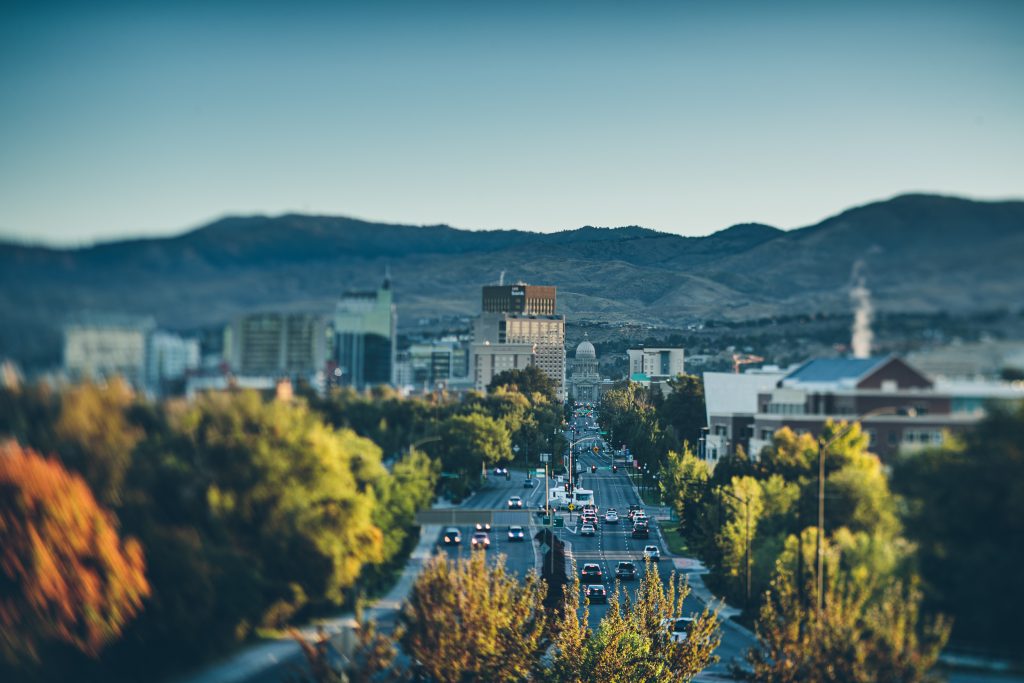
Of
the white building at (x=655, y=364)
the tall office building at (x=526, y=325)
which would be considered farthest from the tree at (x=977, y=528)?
the white building at (x=655, y=364)

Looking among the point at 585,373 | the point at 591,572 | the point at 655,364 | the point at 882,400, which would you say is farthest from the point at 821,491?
the point at 655,364

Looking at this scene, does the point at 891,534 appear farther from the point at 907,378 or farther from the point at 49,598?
the point at 49,598

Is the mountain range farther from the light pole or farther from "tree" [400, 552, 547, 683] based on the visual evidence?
the light pole

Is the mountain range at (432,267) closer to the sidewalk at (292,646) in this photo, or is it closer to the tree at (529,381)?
the tree at (529,381)

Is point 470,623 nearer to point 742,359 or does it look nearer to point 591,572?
point 742,359

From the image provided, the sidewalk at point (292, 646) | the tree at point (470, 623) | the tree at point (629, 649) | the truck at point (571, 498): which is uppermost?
the truck at point (571, 498)
